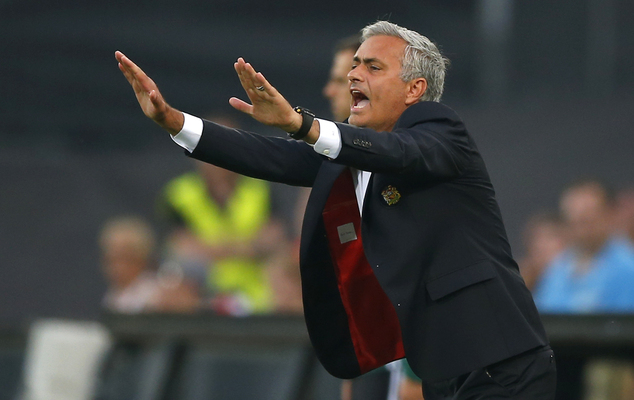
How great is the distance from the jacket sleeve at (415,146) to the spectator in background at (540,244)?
3.58 meters

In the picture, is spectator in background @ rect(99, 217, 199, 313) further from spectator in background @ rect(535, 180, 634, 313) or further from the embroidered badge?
the embroidered badge

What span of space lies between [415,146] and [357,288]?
67cm

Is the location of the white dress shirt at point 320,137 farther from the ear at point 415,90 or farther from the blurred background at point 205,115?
the blurred background at point 205,115

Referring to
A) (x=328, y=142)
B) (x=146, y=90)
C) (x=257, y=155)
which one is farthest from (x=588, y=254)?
(x=146, y=90)

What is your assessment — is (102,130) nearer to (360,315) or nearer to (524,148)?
(524,148)

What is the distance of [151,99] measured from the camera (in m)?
2.69

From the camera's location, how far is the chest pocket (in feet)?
9.32

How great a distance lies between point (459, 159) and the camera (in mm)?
2869

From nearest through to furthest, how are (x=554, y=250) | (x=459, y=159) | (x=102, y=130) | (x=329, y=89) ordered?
Result: 1. (x=459, y=159)
2. (x=329, y=89)
3. (x=554, y=250)
4. (x=102, y=130)

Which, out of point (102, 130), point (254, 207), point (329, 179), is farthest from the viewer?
point (102, 130)

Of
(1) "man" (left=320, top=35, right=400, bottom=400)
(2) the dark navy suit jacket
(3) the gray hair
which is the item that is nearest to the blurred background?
(1) "man" (left=320, top=35, right=400, bottom=400)

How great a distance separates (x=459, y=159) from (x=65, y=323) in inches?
171

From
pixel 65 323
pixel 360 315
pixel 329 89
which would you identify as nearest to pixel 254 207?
pixel 65 323

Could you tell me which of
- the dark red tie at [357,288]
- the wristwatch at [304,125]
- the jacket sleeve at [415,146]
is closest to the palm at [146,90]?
the wristwatch at [304,125]
